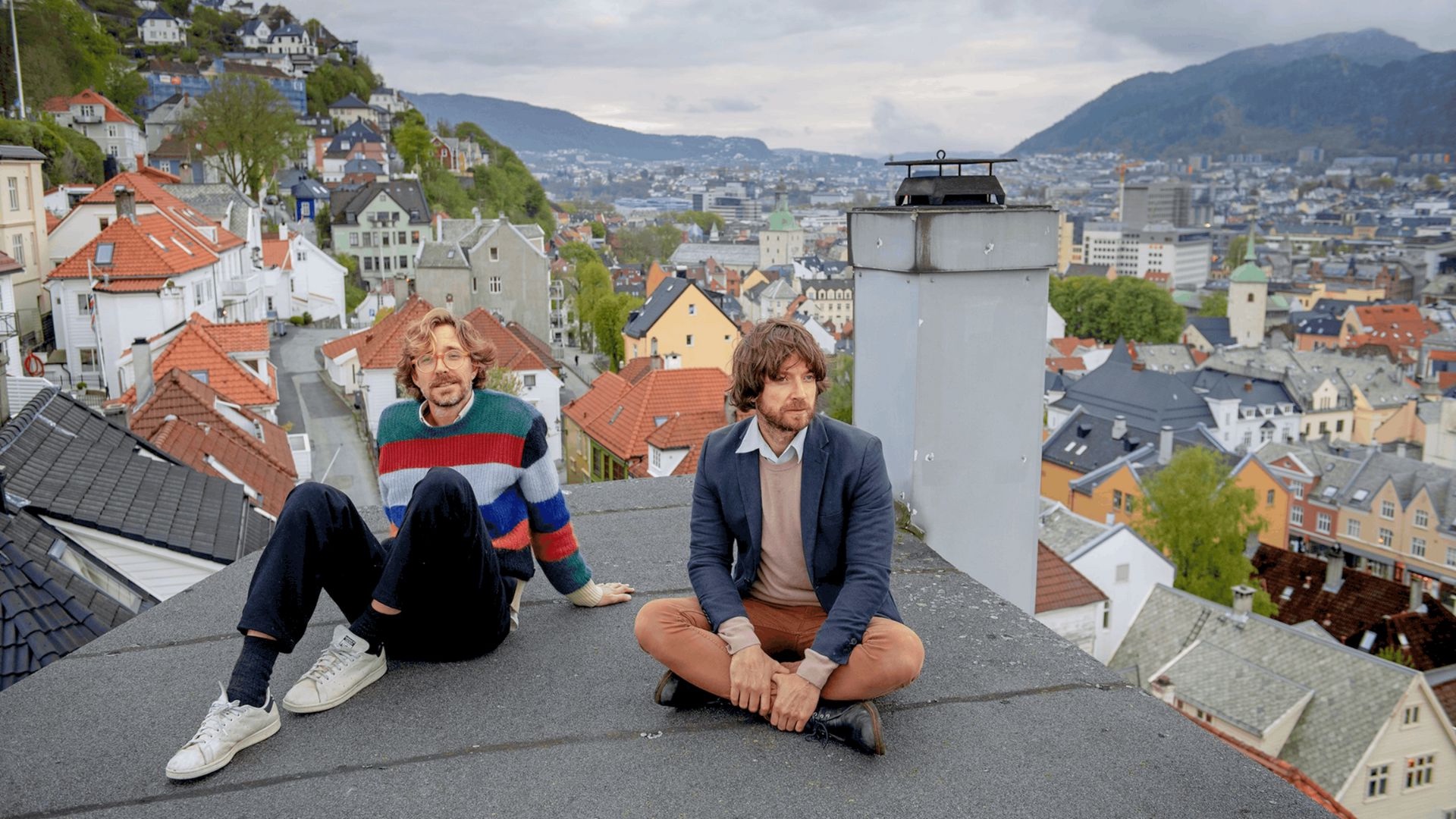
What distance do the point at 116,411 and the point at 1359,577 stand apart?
28861 mm

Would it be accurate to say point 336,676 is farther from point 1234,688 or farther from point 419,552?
point 1234,688

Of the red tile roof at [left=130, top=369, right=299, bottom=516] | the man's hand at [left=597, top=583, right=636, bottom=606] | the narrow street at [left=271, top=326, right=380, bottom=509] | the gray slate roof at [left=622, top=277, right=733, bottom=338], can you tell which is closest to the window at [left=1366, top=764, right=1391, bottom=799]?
the narrow street at [left=271, top=326, right=380, bottom=509]

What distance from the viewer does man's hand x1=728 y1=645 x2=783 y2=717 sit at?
2.91m

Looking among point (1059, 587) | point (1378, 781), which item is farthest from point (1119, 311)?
point (1059, 587)

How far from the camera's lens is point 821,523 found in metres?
3.07

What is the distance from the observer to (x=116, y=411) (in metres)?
14.3

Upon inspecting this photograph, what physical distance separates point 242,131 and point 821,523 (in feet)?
154

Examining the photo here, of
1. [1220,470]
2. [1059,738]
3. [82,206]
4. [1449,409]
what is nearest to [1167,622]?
[1220,470]

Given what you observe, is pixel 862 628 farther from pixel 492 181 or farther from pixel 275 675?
pixel 492 181

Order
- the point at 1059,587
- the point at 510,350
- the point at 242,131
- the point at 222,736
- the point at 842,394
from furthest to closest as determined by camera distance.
Result: the point at 242,131, the point at 842,394, the point at 510,350, the point at 1059,587, the point at 222,736

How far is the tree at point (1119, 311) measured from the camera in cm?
8488

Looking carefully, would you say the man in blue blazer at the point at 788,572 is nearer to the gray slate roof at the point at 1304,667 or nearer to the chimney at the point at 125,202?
the gray slate roof at the point at 1304,667

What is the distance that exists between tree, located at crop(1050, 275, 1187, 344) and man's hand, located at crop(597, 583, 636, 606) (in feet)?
281

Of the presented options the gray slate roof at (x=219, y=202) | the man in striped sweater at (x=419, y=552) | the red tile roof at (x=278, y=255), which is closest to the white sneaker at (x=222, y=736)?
the man in striped sweater at (x=419, y=552)
